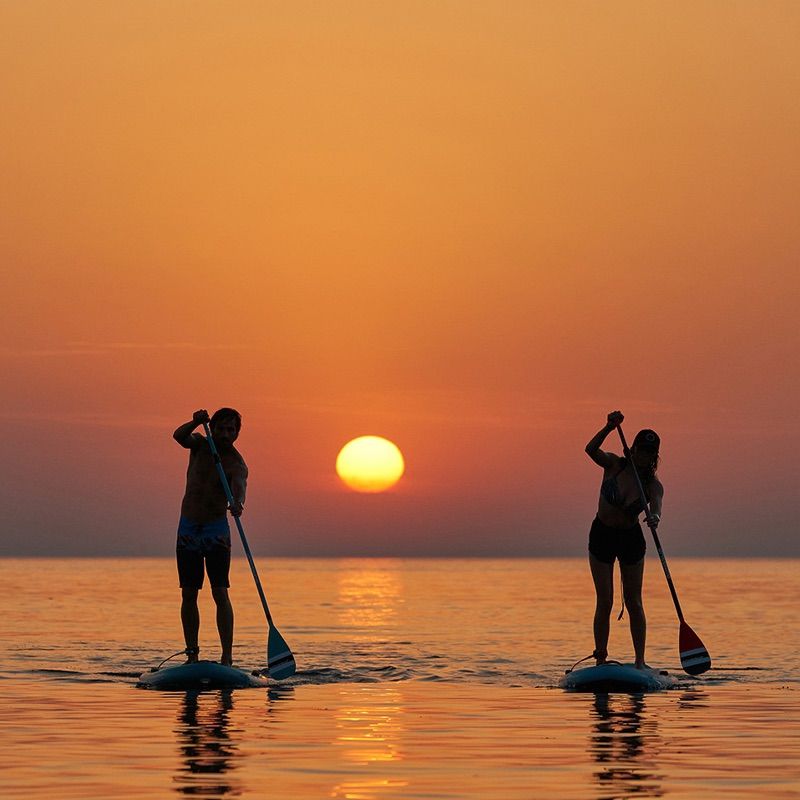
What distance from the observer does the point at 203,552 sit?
1883cm

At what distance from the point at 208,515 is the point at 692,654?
5932mm

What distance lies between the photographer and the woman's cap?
18766 mm

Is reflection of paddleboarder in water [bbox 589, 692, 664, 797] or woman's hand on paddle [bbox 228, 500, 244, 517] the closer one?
reflection of paddleboarder in water [bbox 589, 692, 664, 797]

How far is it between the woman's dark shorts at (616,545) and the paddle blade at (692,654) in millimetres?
1519

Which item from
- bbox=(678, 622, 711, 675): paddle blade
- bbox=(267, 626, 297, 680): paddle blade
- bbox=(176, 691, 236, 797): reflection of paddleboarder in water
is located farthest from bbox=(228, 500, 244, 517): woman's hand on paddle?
bbox=(678, 622, 711, 675): paddle blade

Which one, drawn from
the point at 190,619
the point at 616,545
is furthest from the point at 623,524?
the point at 190,619

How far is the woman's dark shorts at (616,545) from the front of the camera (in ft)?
61.8

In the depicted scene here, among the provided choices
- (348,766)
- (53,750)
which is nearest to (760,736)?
(348,766)

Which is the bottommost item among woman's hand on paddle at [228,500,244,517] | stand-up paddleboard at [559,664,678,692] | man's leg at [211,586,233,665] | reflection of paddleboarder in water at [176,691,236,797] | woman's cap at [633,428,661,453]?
reflection of paddleboarder in water at [176,691,236,797]

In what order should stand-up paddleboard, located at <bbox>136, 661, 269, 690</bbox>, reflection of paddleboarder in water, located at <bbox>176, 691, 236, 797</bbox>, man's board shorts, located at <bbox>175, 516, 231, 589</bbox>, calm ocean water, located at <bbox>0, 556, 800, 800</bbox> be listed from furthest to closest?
man's board shorts, located at <bbox>175, 516, 231, 589</bbox> → stand-up paddleboard, located at <bbox>136, 661, 269, 690</bbox> → calm ocean water, located at <bbox>0, 556, 800, 800</bbox> → reflection of paddleboarder in water, located at <bbox>176, 691, 236, 797</bbox>

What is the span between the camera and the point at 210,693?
17.8m

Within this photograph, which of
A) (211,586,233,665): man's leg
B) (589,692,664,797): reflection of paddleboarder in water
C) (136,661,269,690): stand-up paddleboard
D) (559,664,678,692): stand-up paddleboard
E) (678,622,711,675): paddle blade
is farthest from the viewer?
(678,622,711,675): paddle blade

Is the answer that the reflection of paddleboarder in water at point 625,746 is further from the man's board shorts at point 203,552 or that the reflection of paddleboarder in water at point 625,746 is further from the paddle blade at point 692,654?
the man's board shorts at point 203,552

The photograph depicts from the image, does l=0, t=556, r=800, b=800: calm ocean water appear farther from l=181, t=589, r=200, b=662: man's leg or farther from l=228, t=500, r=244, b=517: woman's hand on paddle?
l=228, t=500, r=244, b=517: woman's hand on paddle
